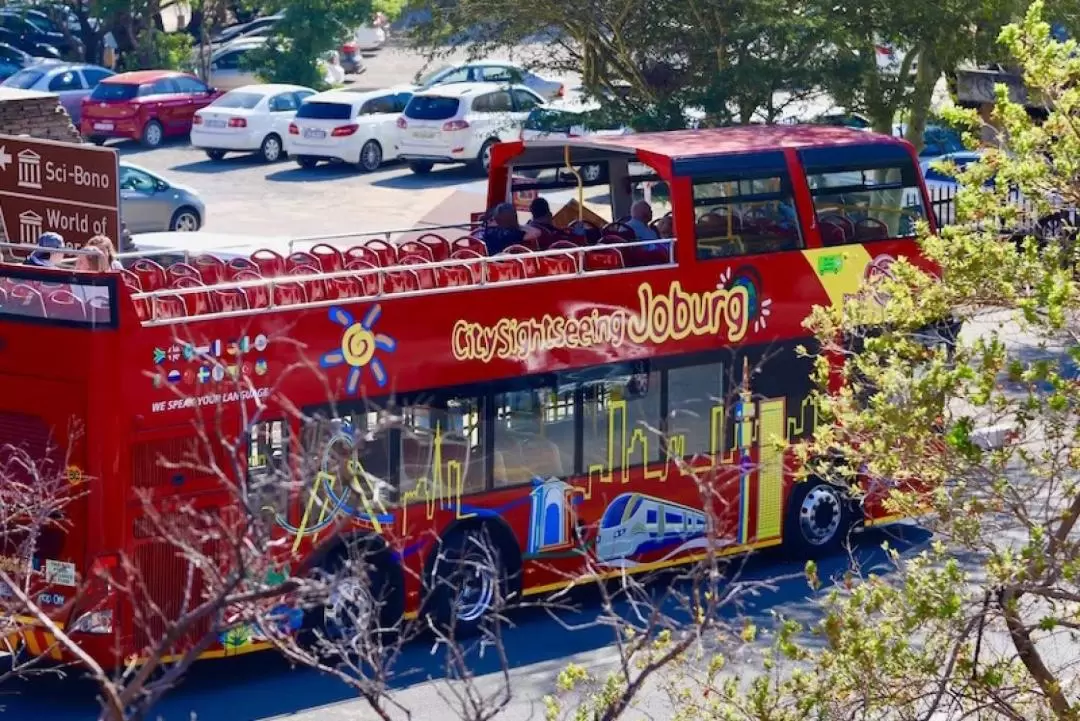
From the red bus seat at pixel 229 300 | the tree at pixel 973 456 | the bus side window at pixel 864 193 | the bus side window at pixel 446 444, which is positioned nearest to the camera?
the tree at pixel 973 456

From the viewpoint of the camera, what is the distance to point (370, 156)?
35.7m

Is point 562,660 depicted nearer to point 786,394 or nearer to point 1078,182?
point 786,394

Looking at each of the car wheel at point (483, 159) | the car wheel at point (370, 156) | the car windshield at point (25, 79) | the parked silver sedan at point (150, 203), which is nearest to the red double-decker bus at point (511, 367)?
the parked silver sedan at point (150, 203)

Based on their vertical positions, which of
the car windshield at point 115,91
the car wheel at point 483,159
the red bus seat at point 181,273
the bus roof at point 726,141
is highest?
the bus roof at point 726,141

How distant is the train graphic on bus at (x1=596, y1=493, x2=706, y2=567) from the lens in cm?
1362

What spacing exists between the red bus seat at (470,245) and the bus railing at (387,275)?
39cm

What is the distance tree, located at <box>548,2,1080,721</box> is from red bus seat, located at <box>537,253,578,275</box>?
484cm

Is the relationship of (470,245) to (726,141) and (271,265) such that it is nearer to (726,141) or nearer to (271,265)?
(271,265)

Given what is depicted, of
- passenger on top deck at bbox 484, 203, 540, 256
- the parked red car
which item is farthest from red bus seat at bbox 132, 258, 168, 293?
the parked red car

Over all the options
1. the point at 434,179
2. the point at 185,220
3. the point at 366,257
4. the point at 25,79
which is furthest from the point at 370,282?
the point at 25,79

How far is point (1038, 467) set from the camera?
7.74 meters

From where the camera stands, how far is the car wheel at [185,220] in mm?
27844

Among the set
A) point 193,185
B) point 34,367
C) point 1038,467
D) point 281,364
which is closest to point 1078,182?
point 1038,467

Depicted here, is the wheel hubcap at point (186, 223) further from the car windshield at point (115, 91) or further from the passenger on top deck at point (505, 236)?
the passenger on top deck at point (505, 236)
